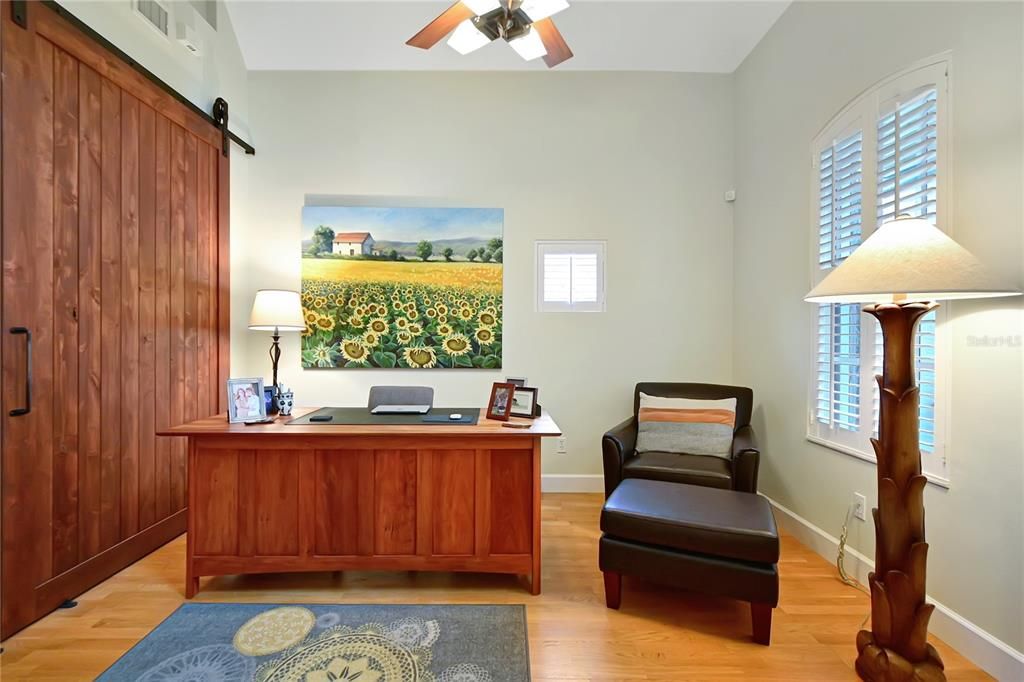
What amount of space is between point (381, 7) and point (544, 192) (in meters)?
1.77

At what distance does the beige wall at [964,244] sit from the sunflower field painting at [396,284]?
80.7 inches

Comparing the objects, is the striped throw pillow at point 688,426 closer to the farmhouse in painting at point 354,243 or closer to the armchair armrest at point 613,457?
the armchair armrest at point 613,457

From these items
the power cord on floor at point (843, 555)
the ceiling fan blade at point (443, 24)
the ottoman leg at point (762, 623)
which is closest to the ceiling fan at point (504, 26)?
the ceiling fan blade at point (443, 24)

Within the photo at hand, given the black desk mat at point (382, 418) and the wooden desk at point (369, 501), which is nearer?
the wooden desk at point (369, 501)

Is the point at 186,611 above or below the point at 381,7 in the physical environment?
below

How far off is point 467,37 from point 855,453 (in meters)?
2.86

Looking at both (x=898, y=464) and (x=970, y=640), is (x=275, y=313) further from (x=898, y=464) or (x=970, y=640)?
(x=970, y=640)

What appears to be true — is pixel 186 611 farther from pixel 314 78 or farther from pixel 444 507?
pixel 314 78

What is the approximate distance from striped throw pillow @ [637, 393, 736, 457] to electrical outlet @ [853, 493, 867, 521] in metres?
0.68

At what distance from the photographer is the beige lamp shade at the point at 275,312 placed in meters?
2.93

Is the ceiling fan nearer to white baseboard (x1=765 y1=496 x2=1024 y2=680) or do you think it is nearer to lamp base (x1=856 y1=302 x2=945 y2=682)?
lamp base (x1=856 y1=302 x2=945 y2=682)

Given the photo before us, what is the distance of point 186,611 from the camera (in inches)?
77.9

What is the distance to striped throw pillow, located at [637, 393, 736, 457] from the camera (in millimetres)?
2865

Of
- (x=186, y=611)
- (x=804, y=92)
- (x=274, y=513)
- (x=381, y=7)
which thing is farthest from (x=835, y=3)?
(x=186, y=611)
